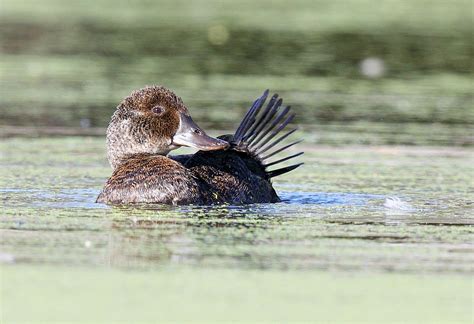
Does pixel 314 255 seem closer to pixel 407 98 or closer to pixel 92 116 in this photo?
pixel 92 116

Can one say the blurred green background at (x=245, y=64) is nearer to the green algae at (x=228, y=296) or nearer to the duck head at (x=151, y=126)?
the duck head at (x=151, y=126)

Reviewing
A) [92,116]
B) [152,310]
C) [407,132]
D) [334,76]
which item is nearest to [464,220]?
[152,310]

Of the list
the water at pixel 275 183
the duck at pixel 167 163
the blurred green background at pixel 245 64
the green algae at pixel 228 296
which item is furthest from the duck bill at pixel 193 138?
the blurred green background at pixel 245 64

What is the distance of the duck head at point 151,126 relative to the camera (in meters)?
8.93

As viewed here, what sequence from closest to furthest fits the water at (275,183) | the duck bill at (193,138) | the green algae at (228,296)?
the green algae at (228,296)
the water at (275,183)
the duck bill at (193,138)

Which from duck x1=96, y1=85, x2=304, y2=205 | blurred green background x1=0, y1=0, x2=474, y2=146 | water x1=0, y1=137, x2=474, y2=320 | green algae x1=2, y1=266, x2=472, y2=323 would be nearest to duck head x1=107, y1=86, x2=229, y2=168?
duck x1=96, y1=85, x2=304, y2=205

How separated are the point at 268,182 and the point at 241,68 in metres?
8.09

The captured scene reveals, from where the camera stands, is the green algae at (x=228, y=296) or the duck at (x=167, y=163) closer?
the green algae at (x=228, y=296)

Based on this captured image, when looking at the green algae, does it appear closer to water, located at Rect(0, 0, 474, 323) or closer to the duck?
water, located at Rect(0, 0, 474, 323)

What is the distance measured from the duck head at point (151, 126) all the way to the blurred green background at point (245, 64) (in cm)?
326

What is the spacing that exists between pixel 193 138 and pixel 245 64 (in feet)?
29.5

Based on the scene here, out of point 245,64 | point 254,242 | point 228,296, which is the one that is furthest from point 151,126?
point 245,64

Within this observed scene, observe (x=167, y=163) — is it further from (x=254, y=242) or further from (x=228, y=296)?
(x=228, y=296)

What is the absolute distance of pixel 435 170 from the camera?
34.8 ft
